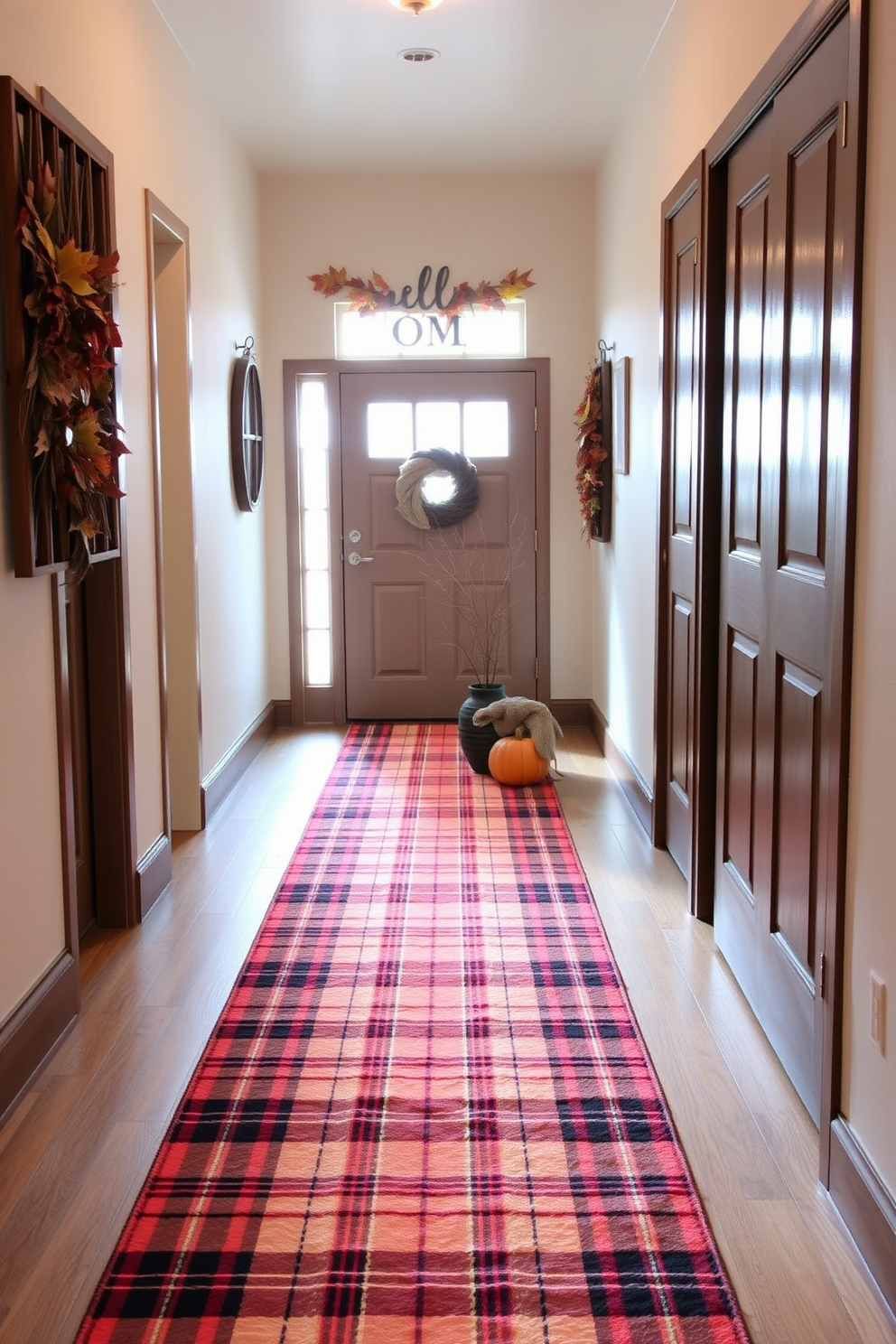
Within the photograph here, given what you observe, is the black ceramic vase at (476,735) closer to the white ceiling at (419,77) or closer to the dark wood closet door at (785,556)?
the dark wood closet door at (785,556)

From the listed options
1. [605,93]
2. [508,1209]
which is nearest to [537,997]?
[508,1209]

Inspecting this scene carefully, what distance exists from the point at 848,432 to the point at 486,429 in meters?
4.54

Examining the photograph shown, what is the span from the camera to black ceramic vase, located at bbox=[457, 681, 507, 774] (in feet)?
18.3

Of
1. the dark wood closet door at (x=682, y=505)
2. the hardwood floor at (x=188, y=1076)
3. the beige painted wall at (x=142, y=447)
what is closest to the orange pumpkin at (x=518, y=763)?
the hardwood floor at (x=188, y=1076)

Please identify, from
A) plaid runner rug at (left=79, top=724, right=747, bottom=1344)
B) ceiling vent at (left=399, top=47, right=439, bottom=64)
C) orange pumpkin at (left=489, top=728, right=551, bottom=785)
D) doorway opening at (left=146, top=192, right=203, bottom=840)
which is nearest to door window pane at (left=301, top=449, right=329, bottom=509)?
orange pumpkin at (left=489, top=728, right=551, bottom=785)

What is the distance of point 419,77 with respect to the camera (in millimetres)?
4809

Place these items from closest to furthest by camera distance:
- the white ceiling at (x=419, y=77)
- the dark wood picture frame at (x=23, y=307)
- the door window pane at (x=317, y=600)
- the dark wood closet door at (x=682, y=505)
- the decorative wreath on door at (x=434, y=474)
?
the dark wood picture frame at (x=23, y=307), the dark wood closet door at (x=682, y=505), the white ceiling at (x=419, y=77), the decorative wreath on door at (x=434, y=474), the door window pane at (x=317, y=600)

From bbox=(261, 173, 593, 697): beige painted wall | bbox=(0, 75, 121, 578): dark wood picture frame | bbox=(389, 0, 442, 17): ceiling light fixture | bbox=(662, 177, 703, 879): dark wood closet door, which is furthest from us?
bbox=(261, 173, 593, 697): beige painted wall

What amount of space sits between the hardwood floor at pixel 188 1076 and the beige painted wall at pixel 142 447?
267mm

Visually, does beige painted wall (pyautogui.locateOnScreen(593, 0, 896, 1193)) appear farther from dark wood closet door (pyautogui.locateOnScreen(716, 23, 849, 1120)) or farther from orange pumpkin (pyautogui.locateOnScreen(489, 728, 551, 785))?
→ orange pumpkin (pyautogui.locateOnScreen(489, 728, 551, 785))

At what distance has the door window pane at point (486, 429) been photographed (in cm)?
655

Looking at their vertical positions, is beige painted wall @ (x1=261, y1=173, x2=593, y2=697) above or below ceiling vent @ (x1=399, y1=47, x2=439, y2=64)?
below

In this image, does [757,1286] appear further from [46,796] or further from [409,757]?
[409,757]

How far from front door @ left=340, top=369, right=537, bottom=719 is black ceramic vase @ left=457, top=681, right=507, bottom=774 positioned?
1036 mm
